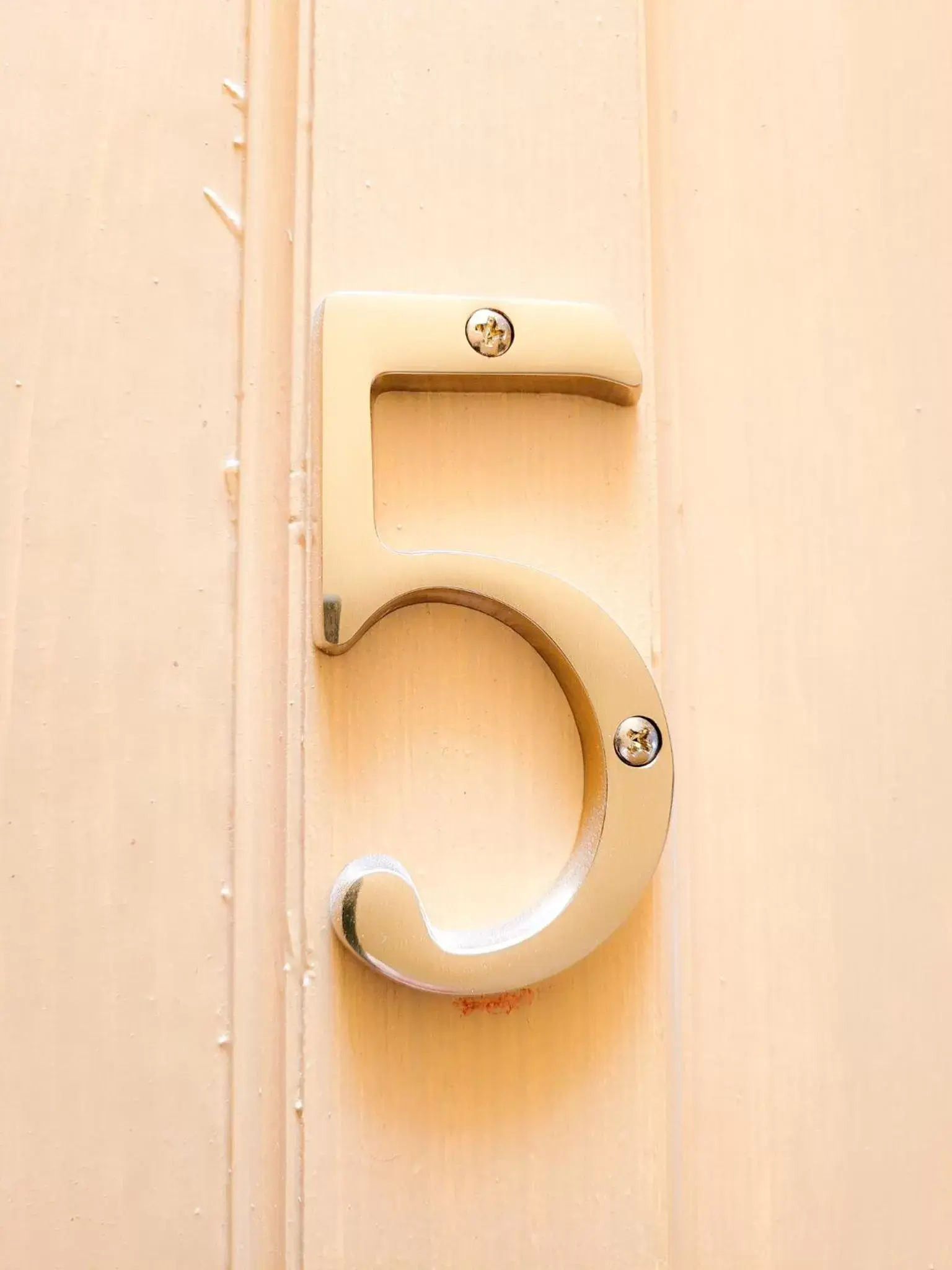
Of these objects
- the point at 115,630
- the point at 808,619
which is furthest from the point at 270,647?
the point at 808,619

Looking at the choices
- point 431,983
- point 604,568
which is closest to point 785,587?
point 604,568

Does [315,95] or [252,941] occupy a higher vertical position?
[315,95]

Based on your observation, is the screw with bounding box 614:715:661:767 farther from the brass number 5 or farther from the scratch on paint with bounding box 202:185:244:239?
the scratch on paint with bounding box 202:185:244:239

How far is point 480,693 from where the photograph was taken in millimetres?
308

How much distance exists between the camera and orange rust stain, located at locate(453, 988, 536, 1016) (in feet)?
0.98

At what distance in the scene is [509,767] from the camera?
304 mm

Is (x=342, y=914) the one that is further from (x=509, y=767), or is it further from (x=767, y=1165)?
(x=767, y=1165)

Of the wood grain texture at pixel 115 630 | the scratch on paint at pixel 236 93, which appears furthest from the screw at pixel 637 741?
the scratch on paint at pixel 236 93

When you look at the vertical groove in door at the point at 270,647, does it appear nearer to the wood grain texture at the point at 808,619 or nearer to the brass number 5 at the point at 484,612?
the brass number 5 at the point at 484,612

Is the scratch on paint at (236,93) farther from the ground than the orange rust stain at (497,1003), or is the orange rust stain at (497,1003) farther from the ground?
the scratch on paint at (236,93)

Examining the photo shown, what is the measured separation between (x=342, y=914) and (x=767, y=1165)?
6.6 inches

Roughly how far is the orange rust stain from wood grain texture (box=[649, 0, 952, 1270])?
6 cm

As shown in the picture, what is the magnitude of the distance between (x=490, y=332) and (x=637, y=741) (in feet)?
0.45

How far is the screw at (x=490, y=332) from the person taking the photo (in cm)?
31
